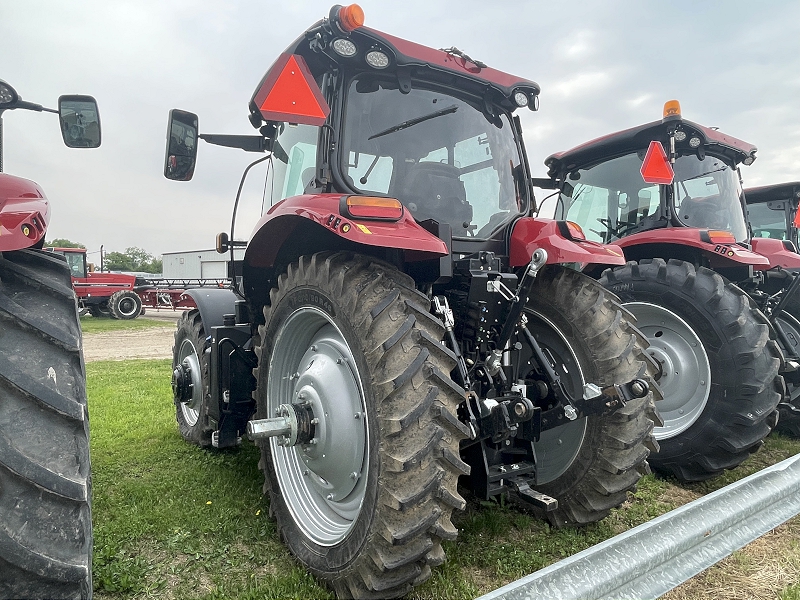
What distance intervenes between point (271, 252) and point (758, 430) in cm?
334

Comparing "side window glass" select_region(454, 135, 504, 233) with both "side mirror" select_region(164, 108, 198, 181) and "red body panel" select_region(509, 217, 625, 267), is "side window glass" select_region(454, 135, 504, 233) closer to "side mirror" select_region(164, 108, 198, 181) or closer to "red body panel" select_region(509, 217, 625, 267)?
"red body panel" select_region(509, 217, 625, 267)

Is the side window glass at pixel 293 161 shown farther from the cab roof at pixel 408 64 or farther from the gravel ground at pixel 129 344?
the gravel ground at pixel 129 344

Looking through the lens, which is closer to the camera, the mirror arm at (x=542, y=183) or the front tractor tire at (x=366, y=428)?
the front tractor tire at (x=366, y=428)

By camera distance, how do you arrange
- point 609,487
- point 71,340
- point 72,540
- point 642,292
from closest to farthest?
point 72,540 < point 71,340 < point 609,487 < point 642,292

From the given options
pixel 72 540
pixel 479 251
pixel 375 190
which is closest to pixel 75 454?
pixel 72 540

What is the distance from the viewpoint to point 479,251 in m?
2.67

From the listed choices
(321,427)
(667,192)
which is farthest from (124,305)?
(321,427)

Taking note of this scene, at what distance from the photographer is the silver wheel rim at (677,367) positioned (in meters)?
3.72

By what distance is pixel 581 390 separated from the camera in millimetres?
2637

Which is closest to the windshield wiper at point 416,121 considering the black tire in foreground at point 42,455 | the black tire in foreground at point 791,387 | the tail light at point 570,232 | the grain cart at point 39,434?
the tail light at point 570,232

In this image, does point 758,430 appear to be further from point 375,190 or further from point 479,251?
point 375,190

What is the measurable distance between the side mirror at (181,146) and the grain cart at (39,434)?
1477mm

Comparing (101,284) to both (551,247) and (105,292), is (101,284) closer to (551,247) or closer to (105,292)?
(105,292)

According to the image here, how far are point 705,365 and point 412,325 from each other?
2751 millimetres
